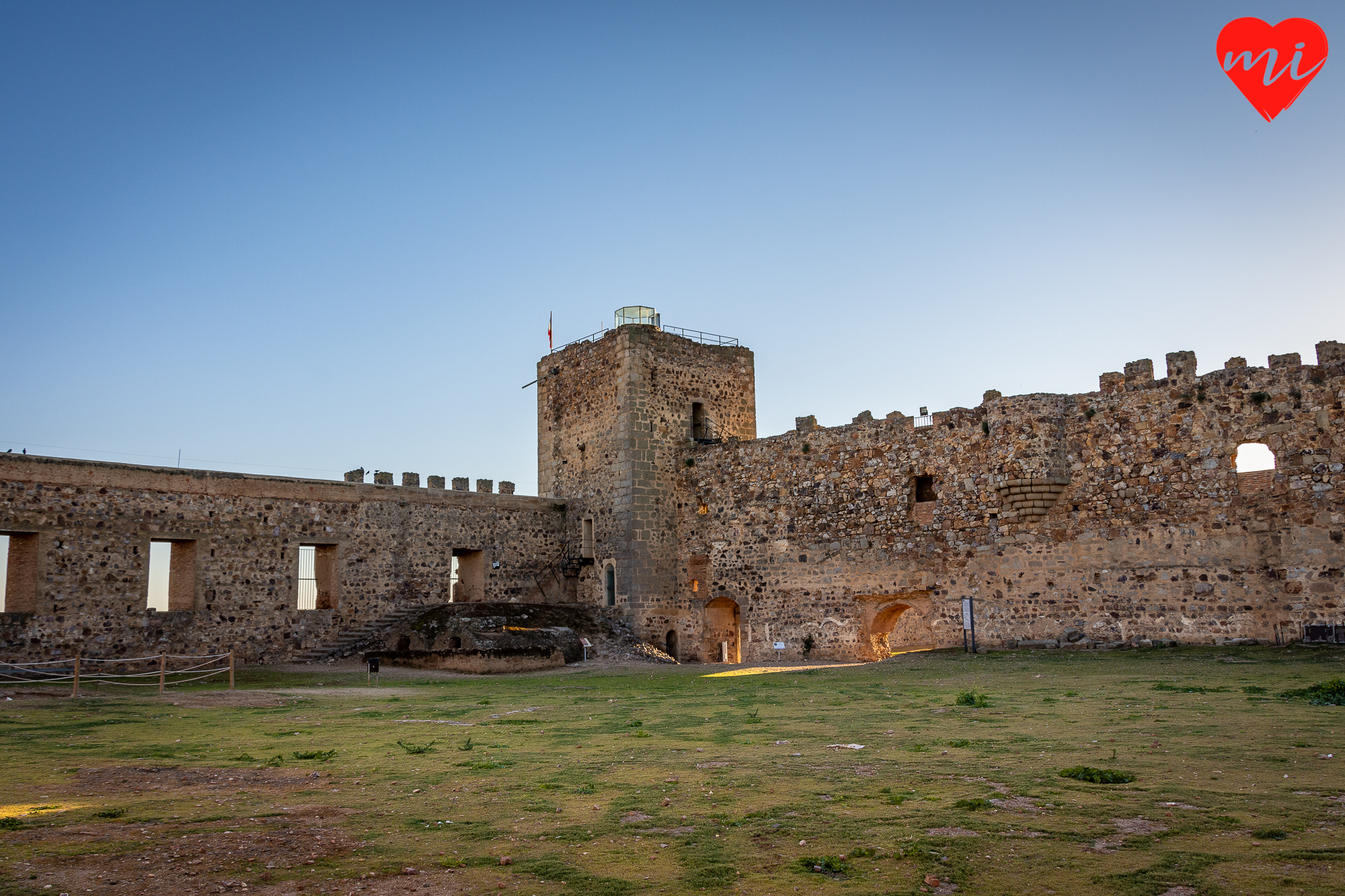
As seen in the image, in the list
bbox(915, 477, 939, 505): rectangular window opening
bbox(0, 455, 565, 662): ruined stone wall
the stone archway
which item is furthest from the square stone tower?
bbox(915, 477, 939, 505): rectangular window opening

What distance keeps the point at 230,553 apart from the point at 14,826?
57.8 ft

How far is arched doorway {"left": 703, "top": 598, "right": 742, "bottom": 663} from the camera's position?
2697 cm

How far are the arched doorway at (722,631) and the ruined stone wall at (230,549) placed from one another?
483 cm

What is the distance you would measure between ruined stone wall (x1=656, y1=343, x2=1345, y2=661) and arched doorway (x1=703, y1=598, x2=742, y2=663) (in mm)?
242

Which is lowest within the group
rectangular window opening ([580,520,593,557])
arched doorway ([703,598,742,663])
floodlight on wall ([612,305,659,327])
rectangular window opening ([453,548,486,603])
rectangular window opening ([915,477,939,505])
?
arched doorway ([703,598,742,663])

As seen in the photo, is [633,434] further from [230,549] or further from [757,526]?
[230,549]

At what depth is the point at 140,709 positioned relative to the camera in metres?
12.0

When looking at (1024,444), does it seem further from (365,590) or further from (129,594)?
(129,594)

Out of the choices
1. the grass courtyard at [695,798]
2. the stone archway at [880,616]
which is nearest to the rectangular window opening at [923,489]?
the stone archway at [880,616]

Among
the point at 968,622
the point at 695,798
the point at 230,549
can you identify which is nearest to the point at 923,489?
the point at 968,622

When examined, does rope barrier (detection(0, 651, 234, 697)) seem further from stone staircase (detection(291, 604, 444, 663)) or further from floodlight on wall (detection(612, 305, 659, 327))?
floodlight on wall (detection(612, 305, 659, 327))

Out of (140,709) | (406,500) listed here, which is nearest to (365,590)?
(406,500)

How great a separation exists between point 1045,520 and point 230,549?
56.8 ft

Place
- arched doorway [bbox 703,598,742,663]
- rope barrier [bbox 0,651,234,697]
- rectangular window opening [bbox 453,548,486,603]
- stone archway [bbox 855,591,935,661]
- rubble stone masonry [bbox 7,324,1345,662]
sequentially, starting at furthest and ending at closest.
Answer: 1. arched doorway [bbox 703,598,742,663]
2. rectangular window opening [bbox 453,548,486,603]
3. stone archway [bbox 855,591,935,661]
4. rubble stone masonry [bbox 7,324,1345,662]
5. rope barrier [bbox 0,651,234,697]
